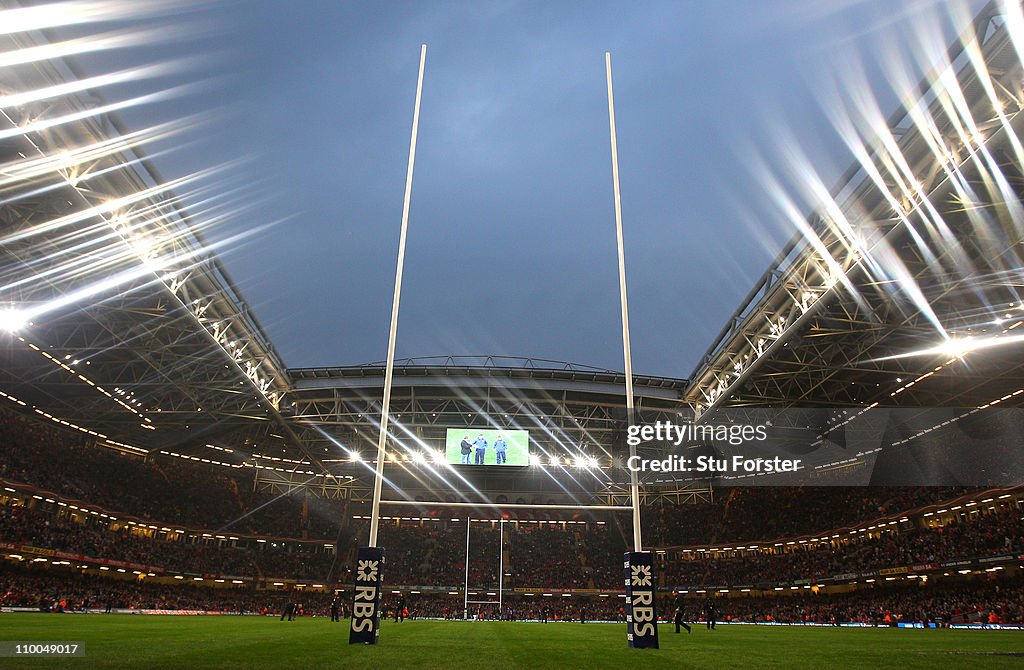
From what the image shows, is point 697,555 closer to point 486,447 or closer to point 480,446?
point 486,447

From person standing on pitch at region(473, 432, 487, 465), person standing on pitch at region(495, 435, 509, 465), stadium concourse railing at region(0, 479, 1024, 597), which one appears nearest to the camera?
stadium concourse railing at region(0, 479, 1024, 597)

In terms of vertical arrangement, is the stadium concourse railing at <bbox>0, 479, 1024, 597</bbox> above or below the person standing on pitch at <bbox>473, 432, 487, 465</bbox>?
below

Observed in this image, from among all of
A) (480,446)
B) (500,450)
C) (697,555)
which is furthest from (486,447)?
(697,555)

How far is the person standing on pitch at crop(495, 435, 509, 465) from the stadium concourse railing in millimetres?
17317

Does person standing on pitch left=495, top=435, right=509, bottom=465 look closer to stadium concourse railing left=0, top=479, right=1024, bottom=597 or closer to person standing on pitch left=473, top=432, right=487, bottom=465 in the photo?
person standing on pitch left=473, top=432, right=487, bottom=465

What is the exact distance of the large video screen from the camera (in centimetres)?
3303

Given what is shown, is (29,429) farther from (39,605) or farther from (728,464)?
(728,464)

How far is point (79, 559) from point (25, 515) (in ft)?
12.2

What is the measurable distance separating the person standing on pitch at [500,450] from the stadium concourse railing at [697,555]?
1732cm

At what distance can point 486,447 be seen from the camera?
110 feet

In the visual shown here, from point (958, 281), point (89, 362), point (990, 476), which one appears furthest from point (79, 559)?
point (990, 476)

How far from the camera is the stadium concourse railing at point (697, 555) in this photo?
30.4m

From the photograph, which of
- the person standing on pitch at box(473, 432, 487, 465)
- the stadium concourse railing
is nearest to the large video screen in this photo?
the person standing on pitch at box(473, 432, 487, 465)

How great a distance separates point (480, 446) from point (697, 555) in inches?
901
